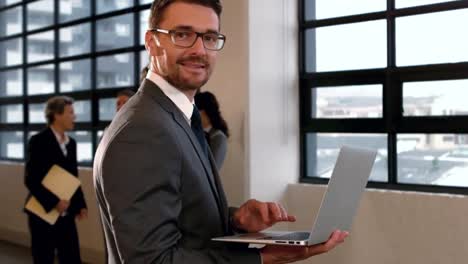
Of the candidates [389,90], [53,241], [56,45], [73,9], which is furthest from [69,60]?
[389,90]

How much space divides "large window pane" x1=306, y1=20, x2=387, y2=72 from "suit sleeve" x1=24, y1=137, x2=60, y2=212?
1940 mm

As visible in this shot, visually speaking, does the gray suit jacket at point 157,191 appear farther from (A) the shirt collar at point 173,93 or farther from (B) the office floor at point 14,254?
(B) the office floor at point 14,254

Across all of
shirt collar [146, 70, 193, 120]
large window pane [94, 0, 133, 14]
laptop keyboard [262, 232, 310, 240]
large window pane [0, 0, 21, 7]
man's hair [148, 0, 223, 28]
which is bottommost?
laptop keyboard [262, 232, 310, 240]

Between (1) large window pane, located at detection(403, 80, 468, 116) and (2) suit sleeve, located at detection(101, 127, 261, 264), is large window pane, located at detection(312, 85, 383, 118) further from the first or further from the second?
(2) suit sleeve, located at detection(101, 127, 261, 264)

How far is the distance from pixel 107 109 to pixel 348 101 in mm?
2745

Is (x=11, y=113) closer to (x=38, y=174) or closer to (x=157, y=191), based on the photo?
(x=38, y=174)

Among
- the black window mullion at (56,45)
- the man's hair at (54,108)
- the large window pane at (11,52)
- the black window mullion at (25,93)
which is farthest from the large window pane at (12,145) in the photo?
the man's hair at (54,108)

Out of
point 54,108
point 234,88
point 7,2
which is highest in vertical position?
point 7,2

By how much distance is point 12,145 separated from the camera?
7227 mm

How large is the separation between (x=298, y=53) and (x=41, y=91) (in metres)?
3.62

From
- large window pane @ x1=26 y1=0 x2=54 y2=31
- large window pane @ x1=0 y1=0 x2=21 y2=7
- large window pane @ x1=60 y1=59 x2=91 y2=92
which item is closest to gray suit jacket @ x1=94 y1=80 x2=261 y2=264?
large window pane @ x1=60 y1=59 x2=91 y2=92

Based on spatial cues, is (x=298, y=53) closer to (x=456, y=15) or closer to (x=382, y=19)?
(x=382, y=19)

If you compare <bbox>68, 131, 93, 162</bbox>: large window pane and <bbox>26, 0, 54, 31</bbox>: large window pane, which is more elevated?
<bbox>26, 0, 54, 31</bbox>: large window pane

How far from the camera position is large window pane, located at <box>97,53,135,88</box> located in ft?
18.5
